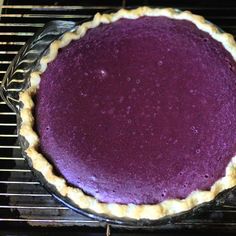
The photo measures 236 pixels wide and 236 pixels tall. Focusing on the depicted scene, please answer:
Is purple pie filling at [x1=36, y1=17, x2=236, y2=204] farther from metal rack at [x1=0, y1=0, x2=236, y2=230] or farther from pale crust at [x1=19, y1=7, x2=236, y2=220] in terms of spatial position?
metal rack at [x1=0, y1=0, x2=236, y2=230]

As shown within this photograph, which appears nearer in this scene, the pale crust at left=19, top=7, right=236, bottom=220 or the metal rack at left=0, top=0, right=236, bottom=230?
the pale crust at left=19, top=7, right=236, bottom=220

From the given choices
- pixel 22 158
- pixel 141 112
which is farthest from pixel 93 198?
pixel 22 158

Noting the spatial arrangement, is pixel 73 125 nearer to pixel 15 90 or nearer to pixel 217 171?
pixel 15 90

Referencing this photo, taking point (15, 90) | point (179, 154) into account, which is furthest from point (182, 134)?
point (15, 90)

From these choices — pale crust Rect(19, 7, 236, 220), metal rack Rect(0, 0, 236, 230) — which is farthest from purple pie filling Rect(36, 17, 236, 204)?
metal rack Rect(0, 0, 236, 230)

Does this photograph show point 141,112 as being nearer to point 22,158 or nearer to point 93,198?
point 93,198

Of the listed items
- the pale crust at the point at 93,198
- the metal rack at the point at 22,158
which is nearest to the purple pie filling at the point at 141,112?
the pale crust at the point at 93,198
